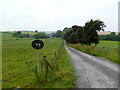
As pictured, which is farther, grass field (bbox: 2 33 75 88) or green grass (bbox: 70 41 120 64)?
green grass (bbox: 70 41 120 64)

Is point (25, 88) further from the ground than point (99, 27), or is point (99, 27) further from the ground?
point (99, 27)

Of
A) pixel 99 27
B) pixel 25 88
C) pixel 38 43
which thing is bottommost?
pixel 25 88

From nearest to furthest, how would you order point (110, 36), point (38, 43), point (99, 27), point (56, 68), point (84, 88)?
point (84, 88) → point (38, 43) → point (56, 68) → point (99, 27) → point (110, 36)

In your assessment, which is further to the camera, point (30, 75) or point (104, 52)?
point (104, 52)

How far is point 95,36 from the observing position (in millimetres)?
37812

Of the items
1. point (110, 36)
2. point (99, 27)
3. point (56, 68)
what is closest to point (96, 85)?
point (56, 68)

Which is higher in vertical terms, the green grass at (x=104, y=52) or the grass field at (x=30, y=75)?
the green grass at (x=104, y=52)

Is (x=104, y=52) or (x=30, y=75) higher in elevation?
(x=104, y=52)

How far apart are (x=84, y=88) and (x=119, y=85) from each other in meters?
1.84

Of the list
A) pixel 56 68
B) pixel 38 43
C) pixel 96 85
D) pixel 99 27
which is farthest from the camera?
pixel 99 27

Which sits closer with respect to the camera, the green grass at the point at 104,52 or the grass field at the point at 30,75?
the grass field at the point at 30,75

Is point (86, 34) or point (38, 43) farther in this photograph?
point (86, 34)

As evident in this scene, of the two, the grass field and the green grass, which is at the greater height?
the green grass

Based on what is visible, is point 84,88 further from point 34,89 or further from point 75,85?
point 34,89
